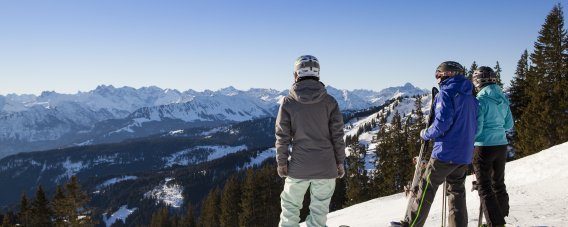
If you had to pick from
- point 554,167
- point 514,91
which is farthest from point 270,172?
point 554,167

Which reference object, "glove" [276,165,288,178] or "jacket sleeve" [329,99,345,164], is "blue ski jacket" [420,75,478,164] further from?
"glove" [276,165,288,178]

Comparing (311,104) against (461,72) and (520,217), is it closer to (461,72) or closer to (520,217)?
(461,72)

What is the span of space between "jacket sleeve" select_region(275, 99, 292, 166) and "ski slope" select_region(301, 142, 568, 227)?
16.7ft

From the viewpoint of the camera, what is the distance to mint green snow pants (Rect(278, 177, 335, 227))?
255 inches

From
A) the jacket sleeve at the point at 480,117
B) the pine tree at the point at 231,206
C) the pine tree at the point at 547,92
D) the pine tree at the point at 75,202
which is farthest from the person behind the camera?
the pine tree at the point at 231,206

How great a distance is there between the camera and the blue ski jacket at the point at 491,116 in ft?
23.1

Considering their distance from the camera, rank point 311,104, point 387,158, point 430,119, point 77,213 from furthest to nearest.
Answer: point 387,158
point 77,213
point 430,119
point 311,104

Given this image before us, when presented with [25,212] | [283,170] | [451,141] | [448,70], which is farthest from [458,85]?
[25,212]

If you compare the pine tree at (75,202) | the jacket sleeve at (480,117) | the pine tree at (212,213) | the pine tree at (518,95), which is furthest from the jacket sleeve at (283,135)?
the pine tree at (212,213)

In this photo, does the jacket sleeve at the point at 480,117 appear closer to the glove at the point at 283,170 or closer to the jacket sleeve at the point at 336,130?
the jacket sleeve at the point at 336,130

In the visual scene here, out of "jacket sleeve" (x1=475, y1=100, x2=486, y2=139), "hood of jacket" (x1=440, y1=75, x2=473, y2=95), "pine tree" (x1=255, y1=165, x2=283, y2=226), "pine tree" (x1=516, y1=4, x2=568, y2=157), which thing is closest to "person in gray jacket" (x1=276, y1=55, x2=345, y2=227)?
"hood of jacket" (x1=440, y1=75, x2=473, y2=95)

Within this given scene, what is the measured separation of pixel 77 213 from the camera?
109ft

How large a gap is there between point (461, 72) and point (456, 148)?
1.20 m

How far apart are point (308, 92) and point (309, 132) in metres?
0.61
